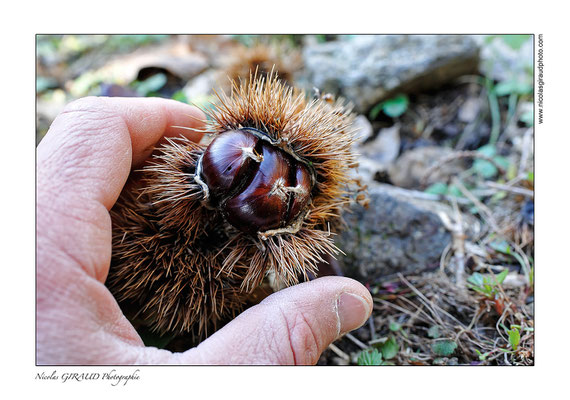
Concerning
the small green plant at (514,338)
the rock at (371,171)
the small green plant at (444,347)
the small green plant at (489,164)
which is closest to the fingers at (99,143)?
the rock at (371,171)

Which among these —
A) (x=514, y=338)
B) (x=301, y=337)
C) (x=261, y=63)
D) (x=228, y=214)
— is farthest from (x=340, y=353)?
(x=261, y=63)

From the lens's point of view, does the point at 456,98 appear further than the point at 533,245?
Yes

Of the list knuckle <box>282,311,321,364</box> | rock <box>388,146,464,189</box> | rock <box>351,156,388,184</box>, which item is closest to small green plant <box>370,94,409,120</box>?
rock <box>388,146,464,189</box>

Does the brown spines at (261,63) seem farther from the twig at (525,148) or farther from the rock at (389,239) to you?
the twig at (525,148)

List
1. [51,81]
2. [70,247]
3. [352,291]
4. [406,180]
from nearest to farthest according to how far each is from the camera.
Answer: [70,247] < [352,291] < [406,180] < [51,81]

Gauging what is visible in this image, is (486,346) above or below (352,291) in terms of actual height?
below

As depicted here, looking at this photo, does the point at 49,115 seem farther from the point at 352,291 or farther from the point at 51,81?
the point at 352,291

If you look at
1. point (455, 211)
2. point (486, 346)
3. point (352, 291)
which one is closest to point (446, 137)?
point (455, 211)

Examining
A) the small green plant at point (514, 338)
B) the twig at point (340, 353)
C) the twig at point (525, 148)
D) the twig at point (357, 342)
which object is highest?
the twig at point (525, 148)
